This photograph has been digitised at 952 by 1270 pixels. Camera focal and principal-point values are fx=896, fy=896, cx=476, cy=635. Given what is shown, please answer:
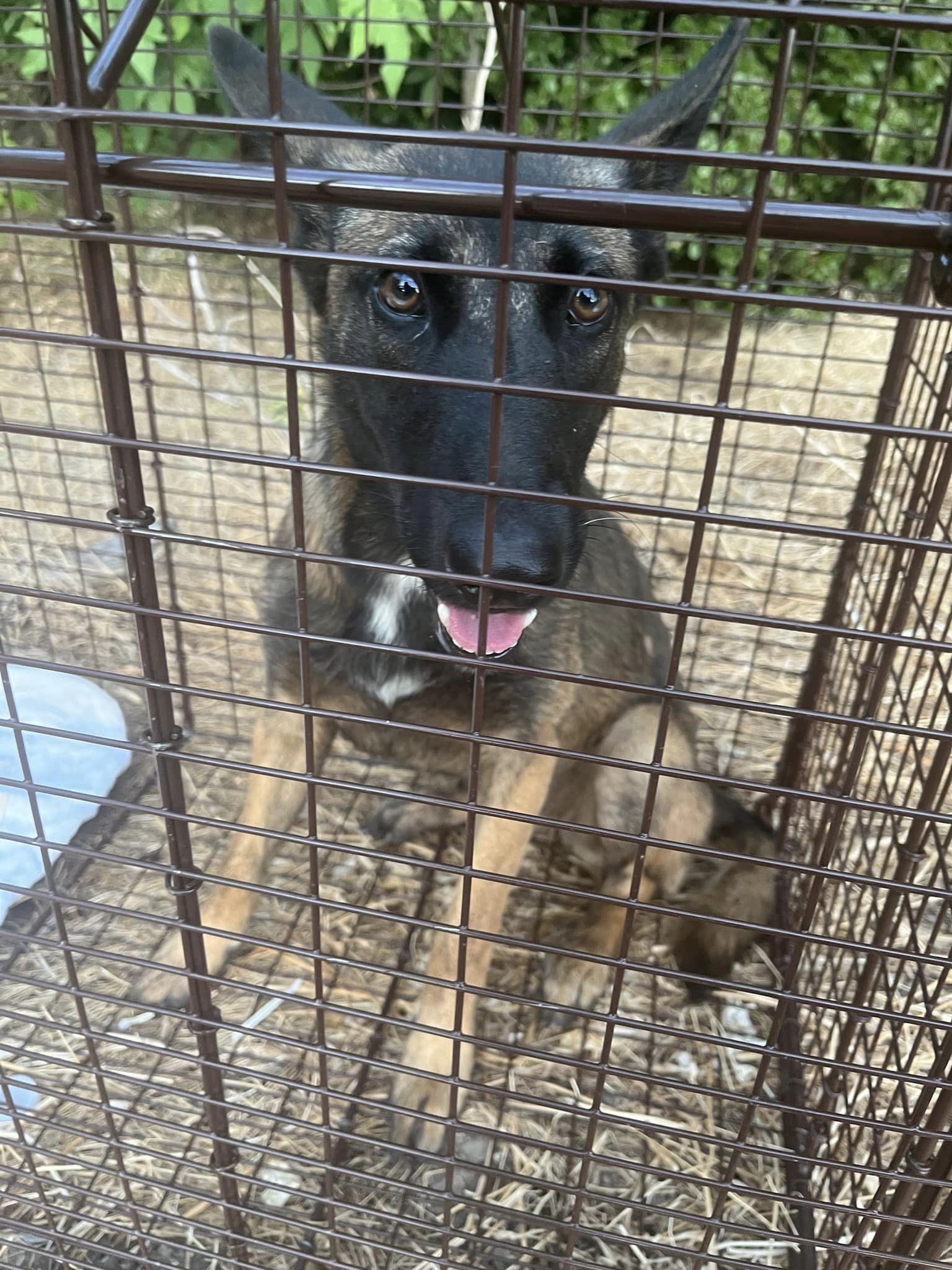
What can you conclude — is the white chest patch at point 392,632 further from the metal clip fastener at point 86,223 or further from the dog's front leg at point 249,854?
the metal clip fastener at point 86,223

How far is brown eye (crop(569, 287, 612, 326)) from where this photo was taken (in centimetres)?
149

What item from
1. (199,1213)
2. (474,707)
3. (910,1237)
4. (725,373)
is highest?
(725,373)

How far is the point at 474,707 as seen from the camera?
38.3 inches

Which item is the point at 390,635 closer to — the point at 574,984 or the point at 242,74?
the point at 574,984

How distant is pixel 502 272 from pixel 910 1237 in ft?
4.27

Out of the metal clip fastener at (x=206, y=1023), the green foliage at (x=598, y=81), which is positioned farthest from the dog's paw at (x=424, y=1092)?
the green foliage at (x=598, y=81)

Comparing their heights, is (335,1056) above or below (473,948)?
above

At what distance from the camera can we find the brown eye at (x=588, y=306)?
1.49 m

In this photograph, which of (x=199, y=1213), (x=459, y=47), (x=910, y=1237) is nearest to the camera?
(x=910, y=1237)

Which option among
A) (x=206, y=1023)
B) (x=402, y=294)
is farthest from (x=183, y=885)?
(x=402, y=294)

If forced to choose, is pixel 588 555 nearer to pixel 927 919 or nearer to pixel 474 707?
pixel 474 707

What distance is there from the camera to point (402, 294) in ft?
4.68

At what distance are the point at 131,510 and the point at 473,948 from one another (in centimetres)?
124

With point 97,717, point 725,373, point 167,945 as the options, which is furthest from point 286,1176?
point 725,373
